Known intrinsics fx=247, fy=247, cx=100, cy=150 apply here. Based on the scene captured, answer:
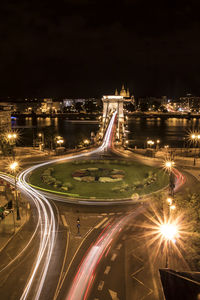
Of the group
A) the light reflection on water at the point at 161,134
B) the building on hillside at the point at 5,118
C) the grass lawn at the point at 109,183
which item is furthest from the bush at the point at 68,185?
the light reflection on water at the point at 161,134

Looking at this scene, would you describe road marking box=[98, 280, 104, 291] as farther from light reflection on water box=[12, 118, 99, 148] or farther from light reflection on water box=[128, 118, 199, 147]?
light reflection on water box=[128, 118, 199, 147]

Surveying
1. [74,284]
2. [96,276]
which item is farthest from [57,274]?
[96,276]

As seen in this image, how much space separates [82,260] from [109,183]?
13174 millimetres

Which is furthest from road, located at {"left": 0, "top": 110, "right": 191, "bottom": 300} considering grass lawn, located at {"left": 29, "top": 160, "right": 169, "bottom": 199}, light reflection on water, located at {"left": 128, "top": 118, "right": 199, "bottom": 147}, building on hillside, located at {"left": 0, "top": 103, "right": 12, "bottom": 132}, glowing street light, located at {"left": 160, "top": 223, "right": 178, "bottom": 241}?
light reflection on water, located at {"left": 128, "top": 118, "right": 199, "bottom": 147}

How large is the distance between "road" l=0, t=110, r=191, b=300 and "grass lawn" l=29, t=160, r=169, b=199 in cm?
361

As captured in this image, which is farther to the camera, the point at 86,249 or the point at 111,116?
the point at 111,116

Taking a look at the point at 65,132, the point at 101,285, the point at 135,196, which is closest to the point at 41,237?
the point at 101,285

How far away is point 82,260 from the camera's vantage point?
44.3 feet

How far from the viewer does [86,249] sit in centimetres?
1450

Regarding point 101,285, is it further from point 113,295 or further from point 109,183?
point 109,183

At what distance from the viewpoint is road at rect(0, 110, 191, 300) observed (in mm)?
11391

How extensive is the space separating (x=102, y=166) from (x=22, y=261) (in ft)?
68.0

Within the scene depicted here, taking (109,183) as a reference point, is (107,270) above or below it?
below

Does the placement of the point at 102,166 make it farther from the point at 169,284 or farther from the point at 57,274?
the point at 169,284
